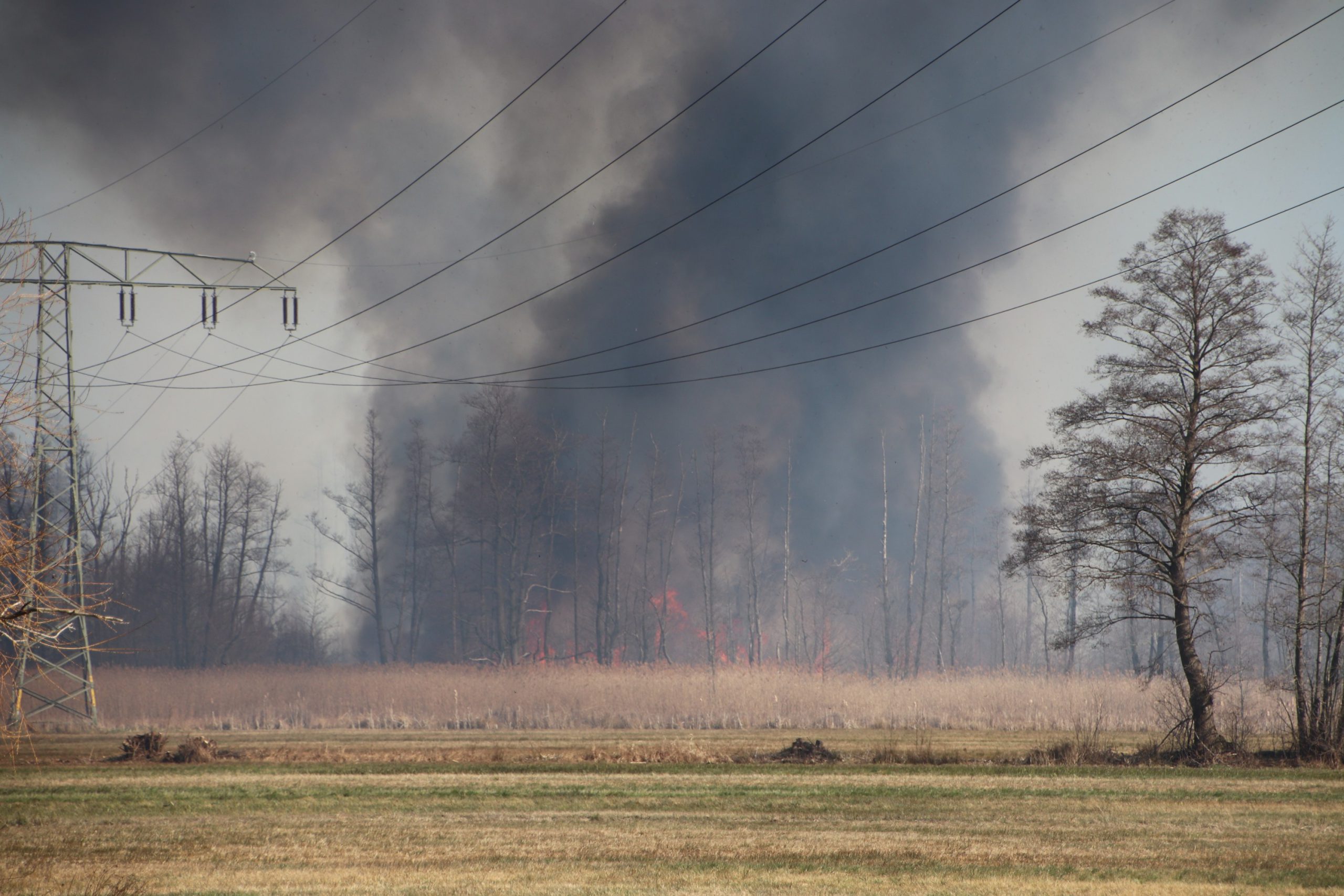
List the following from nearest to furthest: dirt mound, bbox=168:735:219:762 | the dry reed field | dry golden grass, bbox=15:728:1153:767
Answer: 1. dirt mound, bbox=168:735:219:762
2. dry golden grass, bbox=15:728:1153:767
3. the dry reed field

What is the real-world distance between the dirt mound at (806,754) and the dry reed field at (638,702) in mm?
7153

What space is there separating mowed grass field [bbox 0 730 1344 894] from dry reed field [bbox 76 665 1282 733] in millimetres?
7970

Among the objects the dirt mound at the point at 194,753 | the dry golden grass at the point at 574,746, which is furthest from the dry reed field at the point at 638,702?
the dirt mound at the point at 194,753

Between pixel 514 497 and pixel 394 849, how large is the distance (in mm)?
46538

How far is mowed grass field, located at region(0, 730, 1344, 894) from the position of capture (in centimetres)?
896

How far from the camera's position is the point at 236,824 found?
11.9 meters

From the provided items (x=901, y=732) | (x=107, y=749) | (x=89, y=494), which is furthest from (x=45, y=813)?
(x=89, y=494)

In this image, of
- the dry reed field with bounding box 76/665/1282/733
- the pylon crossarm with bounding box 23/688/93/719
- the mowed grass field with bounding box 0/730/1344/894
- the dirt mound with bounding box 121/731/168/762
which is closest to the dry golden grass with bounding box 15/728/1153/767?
the mowed grass field with bounding box 0/730/1344/894

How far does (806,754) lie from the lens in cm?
1842

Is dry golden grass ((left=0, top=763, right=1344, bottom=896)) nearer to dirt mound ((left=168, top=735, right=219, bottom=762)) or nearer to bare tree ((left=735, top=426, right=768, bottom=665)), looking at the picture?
dirt mound ((left=168, top=735, right=219, bottom=762))

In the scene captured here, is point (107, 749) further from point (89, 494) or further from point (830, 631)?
point (830, 631)

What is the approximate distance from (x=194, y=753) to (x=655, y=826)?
10396mm

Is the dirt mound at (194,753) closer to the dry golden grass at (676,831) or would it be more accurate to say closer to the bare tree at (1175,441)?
the dry golden grass at (676,831)

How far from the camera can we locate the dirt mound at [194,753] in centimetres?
1784
